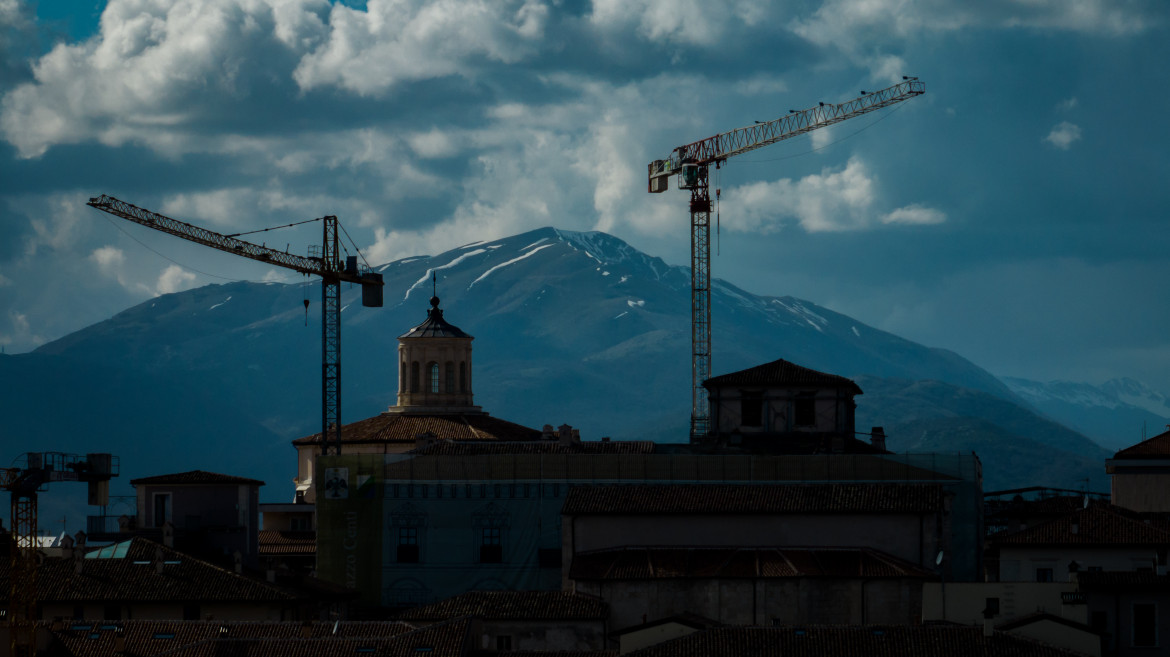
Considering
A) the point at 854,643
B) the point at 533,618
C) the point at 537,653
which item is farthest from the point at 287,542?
the point at 854,643

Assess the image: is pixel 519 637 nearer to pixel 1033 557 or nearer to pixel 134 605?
pixel 134 605

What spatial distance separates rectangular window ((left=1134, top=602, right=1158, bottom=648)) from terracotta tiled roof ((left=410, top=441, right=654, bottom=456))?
3590 centimetres

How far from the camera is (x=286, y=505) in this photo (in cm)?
12275

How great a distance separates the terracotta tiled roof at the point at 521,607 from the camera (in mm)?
73562

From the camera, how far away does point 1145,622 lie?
216ft

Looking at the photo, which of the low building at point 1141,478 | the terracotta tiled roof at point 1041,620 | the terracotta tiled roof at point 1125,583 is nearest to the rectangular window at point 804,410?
the low building at point 1141,478

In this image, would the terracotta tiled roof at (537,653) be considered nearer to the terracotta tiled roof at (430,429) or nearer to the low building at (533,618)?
the low building at (533,618)

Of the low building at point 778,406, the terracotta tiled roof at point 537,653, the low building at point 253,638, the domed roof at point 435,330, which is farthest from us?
the domed roof at point 435,330

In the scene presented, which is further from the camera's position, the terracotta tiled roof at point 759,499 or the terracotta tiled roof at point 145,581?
the terracotta tiled roof at point 759,499

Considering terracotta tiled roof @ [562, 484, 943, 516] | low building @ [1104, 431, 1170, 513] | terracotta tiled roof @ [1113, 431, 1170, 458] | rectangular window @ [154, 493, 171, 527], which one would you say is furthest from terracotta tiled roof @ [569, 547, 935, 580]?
terracotta tiled roof @ [1113, 431, 1170, 458]

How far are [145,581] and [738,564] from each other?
22.3 meters

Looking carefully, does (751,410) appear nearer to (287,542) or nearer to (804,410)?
(804,410)

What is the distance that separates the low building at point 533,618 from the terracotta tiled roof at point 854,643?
30.3 feet

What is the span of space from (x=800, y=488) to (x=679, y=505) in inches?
191
